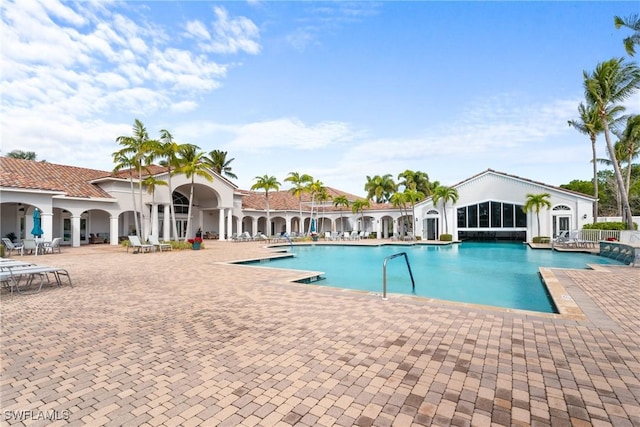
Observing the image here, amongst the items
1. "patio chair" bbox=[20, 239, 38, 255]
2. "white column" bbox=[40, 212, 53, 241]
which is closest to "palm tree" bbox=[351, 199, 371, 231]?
"white column" bbox=[40, 212, 53, 241]

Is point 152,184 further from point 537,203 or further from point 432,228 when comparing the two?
point 537,203

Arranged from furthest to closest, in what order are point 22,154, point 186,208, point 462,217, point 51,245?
point 22,154
point 186,208
point 462,217
point 51,245

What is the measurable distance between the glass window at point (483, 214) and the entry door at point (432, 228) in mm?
3675

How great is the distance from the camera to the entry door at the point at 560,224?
24.5 meters

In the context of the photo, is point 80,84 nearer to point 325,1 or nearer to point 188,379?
point 325,1

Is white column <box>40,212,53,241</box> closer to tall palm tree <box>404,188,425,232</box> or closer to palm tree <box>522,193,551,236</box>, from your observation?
tall palm tree <box>404,188,425,232</box>

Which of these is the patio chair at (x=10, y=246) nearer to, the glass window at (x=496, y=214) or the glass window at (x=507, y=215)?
the glass window at (x=496, y=214)

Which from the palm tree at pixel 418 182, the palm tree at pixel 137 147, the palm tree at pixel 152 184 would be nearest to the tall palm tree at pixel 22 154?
the palm tree at pixel 152 184

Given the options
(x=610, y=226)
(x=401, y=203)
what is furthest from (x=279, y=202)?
(x=610, y=226)

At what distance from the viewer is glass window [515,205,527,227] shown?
2620 cm

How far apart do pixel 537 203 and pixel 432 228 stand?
851 cm

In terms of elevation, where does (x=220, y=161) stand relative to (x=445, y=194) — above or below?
above

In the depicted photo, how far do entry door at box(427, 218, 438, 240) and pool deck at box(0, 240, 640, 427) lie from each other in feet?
78.1

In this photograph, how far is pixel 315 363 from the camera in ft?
11.6
